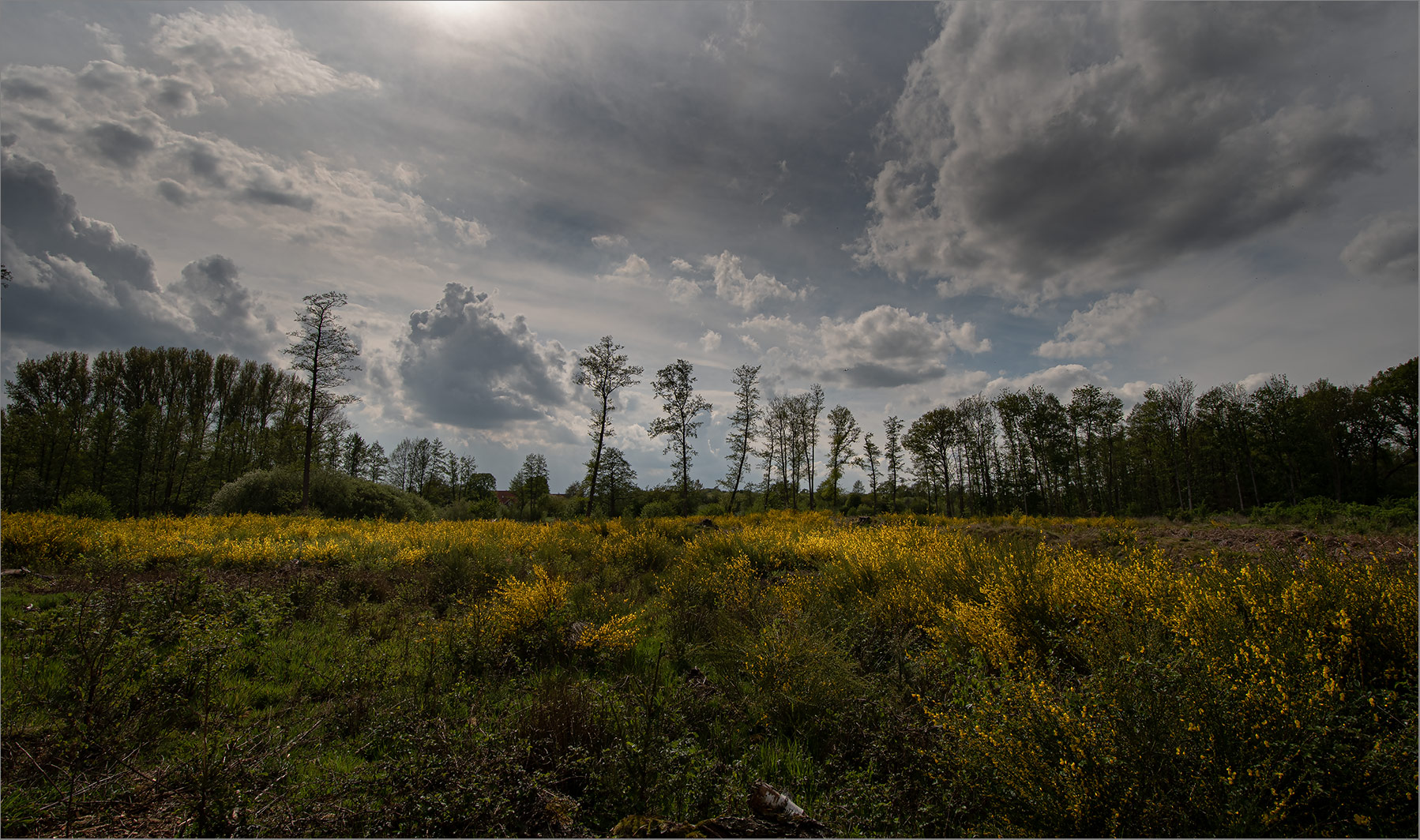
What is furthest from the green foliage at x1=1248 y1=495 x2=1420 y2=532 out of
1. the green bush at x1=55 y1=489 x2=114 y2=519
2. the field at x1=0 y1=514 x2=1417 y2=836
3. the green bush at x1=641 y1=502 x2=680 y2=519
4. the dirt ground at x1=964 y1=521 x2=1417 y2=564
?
the green bush at x1=55 y1=489 x2=114 y2=519

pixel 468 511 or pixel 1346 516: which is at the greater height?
pixel 1346 516

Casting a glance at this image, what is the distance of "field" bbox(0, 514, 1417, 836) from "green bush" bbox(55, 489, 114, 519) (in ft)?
51.7

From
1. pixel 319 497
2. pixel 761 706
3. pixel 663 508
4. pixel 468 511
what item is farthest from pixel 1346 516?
pixel 319 497

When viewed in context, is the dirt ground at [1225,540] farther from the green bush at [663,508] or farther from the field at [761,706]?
the green bush at [663,508]

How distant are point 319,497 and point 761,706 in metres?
26.2

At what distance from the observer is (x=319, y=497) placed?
75.3 ft

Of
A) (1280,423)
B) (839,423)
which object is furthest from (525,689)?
(1280,423)

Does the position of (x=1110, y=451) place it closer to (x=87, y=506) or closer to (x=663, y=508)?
(x=663, y=508)

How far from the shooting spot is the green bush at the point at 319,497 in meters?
21.4

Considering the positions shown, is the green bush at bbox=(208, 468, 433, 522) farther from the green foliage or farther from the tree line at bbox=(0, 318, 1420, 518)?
the green foliage

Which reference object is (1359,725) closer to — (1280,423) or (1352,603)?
(1352,603)

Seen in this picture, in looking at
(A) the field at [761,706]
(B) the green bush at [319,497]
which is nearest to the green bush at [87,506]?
(B) the green bush at [319,497]

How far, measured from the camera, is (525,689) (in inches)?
175

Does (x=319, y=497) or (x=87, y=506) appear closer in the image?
(x=87, y=506)
